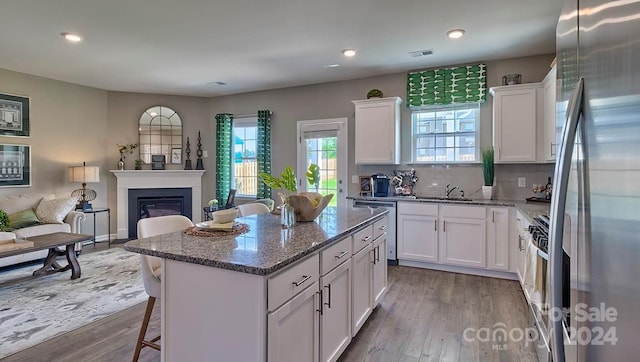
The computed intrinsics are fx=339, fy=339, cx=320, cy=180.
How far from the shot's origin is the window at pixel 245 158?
252 inches

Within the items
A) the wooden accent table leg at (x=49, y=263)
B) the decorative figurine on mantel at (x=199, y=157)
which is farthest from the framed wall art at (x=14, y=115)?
the decorative figurine on mantel at (x=199, y=157)

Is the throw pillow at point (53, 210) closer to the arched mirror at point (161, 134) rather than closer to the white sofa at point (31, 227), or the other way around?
the white sofa at point (31, 227)

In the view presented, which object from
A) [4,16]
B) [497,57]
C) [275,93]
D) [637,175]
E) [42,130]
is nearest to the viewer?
[637,175]

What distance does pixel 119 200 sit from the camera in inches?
243

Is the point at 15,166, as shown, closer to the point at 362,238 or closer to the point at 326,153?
the point at 326,153

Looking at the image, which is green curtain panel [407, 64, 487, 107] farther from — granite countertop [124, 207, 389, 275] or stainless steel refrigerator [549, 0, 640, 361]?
stainless steel refrigerator [549, 0, 640, 361]

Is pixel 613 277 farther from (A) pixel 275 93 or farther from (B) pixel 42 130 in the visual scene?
(B) pixel 42 130

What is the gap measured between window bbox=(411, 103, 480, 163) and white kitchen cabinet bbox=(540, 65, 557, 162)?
879 mm

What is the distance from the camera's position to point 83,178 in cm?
541

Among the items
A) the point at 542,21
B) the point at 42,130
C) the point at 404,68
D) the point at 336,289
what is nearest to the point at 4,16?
the point at 42,130

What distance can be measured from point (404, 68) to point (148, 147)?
4.85m

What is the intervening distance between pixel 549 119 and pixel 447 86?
4.70 feet

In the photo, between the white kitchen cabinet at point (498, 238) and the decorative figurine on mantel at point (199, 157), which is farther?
the decorative figurine on mantel at point (199, 157)

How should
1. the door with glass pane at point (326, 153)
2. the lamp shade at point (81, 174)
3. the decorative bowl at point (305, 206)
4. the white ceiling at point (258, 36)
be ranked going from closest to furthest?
the decorative bowl at point (305, 206) < the white ceiling at point (258, 36) < the lamp shade at point (81, 174) < the door with glass pane at point (326, 153)
